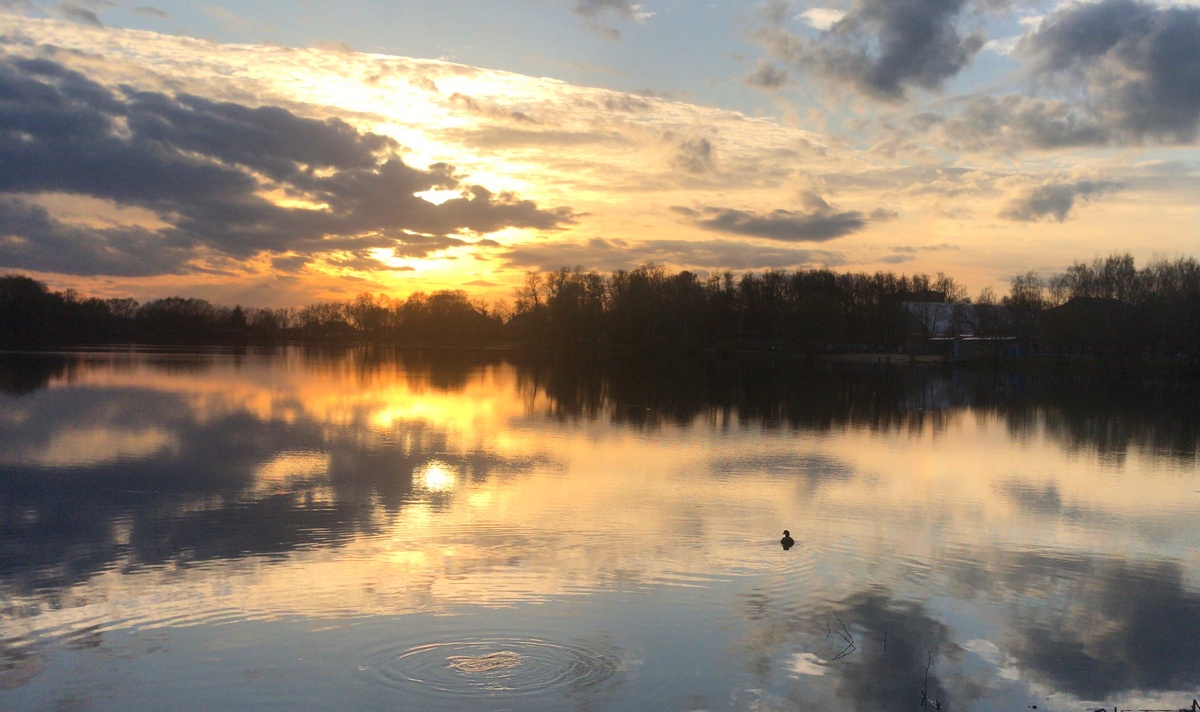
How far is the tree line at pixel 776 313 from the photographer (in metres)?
81.9

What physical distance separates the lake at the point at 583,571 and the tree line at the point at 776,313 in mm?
66904

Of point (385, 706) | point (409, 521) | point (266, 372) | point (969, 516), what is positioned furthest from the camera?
point (266, 372)

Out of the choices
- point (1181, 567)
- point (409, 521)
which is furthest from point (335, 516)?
point (1181, 567)

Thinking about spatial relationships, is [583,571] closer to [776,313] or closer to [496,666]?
[496,666]

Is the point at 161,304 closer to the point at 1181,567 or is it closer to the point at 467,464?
the point at 467,464

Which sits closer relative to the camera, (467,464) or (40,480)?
(40,480)

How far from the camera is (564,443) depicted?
2134 cm

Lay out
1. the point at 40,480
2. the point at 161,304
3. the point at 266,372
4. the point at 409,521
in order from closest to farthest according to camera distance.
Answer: the point at 409,521
the point at 40,480
the point at 266,372
the point at 161,304

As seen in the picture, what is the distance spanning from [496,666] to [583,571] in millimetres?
2990

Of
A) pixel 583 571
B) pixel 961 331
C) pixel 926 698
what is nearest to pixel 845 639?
pixel 926 698

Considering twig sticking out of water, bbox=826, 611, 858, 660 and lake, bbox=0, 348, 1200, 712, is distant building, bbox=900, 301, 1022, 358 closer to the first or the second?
lake, bbox=0, 348, 1200, 712

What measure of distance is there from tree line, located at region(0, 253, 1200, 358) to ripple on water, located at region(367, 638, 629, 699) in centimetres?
7743

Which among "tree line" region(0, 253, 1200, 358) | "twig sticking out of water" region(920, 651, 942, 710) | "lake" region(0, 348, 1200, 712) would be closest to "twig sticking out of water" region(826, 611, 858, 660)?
"lake" region(0, 348, 1200, 712)

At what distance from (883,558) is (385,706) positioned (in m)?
7.05
